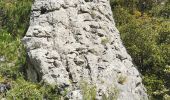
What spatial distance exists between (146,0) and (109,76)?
1507 cm

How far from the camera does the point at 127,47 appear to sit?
23250 millimetres

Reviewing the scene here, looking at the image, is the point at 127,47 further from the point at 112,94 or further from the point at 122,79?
the point at 112,94

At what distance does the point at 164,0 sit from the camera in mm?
33469

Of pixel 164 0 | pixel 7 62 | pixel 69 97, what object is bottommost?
pixel 164 0

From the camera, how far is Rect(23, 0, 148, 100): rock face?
18.0 metres

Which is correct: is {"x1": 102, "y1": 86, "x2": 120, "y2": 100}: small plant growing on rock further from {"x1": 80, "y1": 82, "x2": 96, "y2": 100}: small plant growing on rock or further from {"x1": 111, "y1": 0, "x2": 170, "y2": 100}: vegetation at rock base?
{"x1": 111, "y1": 0, "x2": 170, "y2": 100}: vegetation at rock base

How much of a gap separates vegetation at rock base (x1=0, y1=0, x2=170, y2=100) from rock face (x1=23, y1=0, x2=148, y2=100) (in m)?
0.55

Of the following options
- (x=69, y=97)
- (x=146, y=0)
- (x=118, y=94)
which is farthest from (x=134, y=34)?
(x=146, y=0)

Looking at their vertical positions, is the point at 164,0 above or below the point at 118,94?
below

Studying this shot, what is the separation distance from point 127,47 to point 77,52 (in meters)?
4.95

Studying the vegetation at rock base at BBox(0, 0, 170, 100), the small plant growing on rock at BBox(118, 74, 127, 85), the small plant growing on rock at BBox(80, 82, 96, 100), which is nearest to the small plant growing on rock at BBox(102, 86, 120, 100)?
the small plant growing on rock at BBox(80, 82, 96, 100)

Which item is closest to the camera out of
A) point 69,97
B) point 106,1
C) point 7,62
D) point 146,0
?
point 69,97

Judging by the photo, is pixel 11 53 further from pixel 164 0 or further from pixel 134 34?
pixel 164 0

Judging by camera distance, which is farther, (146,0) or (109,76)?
(146,0)
